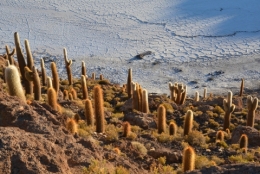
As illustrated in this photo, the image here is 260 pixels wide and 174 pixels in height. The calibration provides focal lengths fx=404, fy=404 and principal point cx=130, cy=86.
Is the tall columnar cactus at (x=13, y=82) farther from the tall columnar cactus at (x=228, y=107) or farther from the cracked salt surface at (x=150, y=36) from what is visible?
the cracked salt surface at (x=150, y=36)

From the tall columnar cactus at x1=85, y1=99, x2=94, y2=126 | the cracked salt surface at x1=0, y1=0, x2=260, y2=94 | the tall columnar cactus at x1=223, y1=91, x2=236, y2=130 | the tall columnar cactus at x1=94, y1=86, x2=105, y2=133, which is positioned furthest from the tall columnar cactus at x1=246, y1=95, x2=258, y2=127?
the cracked salt surface at x1=0, y1=0, x2=260, y2=94

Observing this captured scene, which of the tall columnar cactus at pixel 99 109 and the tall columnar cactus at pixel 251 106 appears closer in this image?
the tall columnar cactus at pixel 99 109

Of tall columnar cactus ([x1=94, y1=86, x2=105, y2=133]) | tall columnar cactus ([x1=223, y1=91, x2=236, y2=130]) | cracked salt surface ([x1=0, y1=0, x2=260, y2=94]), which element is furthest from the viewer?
cracked salt surface ([x1=0, y1=0, x2=260, y2=94])

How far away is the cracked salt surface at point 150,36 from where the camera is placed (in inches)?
1098

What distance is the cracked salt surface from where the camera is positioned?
2789cm

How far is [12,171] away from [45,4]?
40.2m

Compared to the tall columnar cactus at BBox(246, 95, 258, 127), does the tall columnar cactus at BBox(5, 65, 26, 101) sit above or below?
above

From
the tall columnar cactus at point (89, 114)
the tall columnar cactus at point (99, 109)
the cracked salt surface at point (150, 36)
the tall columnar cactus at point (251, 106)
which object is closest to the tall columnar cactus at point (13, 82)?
the tall columnar cactus at point (99, 109)

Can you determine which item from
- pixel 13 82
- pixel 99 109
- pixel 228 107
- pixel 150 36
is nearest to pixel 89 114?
pixel 99 109

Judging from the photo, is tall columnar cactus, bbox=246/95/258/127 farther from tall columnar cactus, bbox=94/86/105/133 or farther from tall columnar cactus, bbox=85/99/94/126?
tall columnar cactus, bbox=85/99/94/126

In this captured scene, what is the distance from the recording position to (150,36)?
1371 inches

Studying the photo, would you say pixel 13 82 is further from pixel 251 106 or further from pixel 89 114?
pixel 251 106

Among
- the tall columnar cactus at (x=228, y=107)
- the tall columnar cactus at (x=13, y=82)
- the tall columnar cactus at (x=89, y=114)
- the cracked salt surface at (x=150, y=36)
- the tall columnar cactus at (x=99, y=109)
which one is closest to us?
the tall columnar cactus at (x=13, y=82)

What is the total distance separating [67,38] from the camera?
34656 millimetres
